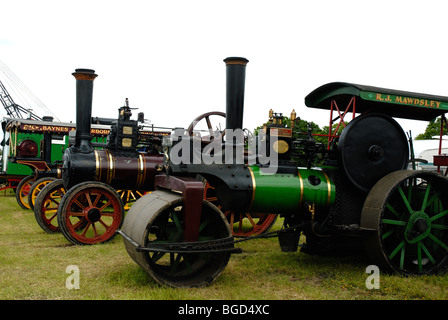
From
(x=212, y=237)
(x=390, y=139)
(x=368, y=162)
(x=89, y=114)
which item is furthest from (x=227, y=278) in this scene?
(x=89, y=114)

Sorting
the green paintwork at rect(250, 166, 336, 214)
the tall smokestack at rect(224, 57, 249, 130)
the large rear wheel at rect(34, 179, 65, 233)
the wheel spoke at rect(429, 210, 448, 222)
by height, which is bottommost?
the large rear wheel at rect(34, 179, 65, 233)

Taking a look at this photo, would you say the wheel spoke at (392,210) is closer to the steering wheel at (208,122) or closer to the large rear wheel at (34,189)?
the steering wheel at (208,122)

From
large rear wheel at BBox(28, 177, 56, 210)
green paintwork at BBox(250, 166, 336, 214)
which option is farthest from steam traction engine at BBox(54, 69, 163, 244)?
green paintwork at BBox(250, 166, 336, 214)

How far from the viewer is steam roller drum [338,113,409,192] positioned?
4133 millimetres

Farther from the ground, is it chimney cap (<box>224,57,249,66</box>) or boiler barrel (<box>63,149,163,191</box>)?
chimney cap (<box>224,57,249,66</box>)

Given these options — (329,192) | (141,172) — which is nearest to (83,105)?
(141,172)

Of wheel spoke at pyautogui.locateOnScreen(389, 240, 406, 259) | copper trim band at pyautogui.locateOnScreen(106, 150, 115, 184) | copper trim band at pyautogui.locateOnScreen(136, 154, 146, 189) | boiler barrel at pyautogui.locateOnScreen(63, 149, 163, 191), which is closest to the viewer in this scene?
wheel spoke at pyautogui.locateOnScreen(389, 240, 406, 259)

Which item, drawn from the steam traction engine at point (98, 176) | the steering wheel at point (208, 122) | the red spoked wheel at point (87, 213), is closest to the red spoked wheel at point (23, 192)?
the steam traction engine at point (98, 176)

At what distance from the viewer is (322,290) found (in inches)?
145

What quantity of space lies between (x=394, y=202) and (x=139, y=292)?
2.57m

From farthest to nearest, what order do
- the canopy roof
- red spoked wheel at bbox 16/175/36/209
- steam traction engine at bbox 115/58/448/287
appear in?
1. red spoked wheel at bbox 16/175/36/209
2. the canopy roof
3. steam traction engine at bbox 115/58/448/287

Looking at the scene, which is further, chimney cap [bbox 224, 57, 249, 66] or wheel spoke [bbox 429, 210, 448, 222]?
wheel spoke [bbox 429, 210, 448, 222]

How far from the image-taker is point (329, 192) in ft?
13.8

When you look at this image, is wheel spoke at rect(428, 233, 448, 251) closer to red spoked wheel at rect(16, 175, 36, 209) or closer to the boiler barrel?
the boiler barrel
